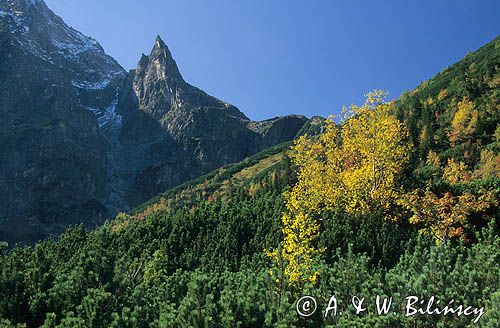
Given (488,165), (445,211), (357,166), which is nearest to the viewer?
(445,211)

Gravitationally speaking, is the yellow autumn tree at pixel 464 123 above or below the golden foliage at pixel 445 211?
above

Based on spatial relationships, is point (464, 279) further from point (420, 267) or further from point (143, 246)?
point (143, 246)

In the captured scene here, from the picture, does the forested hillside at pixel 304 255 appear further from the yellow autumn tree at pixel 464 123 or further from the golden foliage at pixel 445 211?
the yellow autumn tree at pixel 464 123

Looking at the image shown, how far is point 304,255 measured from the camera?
21.5 meters

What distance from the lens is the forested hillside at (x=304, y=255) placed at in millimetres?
14750

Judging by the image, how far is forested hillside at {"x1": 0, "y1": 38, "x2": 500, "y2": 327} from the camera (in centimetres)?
1475

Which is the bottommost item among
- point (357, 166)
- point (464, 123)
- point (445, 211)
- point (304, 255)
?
point (304, 255)

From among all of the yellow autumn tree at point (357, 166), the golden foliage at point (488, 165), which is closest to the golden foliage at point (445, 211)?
the yellow autumn tree at point (357, 166)

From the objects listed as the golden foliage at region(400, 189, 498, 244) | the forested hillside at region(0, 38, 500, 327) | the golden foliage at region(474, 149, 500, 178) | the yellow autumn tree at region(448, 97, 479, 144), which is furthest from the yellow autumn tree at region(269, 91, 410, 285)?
the yellow autumn tree at region(448, 97, 479, 144)

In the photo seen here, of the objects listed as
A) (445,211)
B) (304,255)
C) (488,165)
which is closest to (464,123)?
(488,165)

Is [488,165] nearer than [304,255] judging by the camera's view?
No

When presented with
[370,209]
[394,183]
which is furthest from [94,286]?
[394,183]

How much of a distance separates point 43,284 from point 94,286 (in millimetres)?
2665

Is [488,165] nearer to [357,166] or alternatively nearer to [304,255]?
[357,166]
